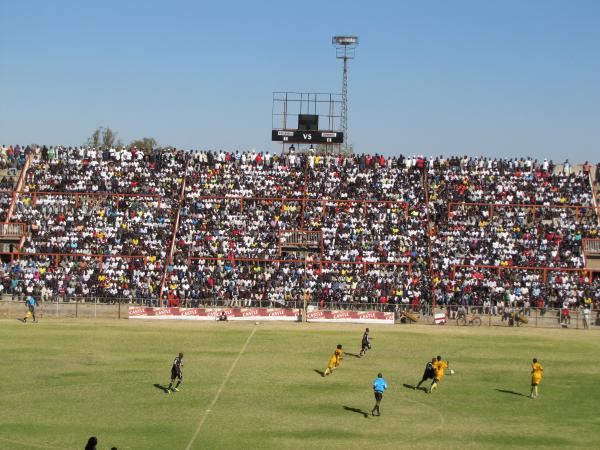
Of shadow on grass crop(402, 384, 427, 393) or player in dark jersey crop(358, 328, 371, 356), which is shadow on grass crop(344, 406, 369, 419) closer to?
shadow on grass crop(402, 384, 427, 393)

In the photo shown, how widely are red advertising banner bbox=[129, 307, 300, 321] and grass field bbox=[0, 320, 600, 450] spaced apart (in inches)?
154

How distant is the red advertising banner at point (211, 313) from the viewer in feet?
198

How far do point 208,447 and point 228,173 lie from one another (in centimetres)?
5573

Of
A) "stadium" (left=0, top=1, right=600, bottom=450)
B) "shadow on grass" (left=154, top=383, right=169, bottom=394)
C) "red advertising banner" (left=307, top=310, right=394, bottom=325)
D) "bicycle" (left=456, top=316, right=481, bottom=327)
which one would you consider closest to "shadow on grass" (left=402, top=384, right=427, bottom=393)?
"stadium" (left=0, top=1, right=600, bottom=450)

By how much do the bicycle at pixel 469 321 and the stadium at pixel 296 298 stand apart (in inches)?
4.0

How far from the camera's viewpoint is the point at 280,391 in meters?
36.7

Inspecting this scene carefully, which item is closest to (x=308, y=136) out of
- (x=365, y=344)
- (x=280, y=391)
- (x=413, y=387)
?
(x=365, y=344)

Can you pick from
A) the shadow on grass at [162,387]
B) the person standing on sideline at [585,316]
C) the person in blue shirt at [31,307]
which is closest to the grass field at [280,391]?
the shadow on grass at [162,387]

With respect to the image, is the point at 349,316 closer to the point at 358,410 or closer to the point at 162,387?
the point at 162,387

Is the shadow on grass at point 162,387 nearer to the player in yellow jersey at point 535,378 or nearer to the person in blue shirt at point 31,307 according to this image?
the player in yellow jersey at point 535,378

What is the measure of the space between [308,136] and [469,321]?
35109 mm

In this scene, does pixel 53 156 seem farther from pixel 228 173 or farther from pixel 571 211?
pixel 571 211

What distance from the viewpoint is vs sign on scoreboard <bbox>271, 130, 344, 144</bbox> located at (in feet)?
300

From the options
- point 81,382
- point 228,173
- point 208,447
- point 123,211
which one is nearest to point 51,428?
point 208,447
